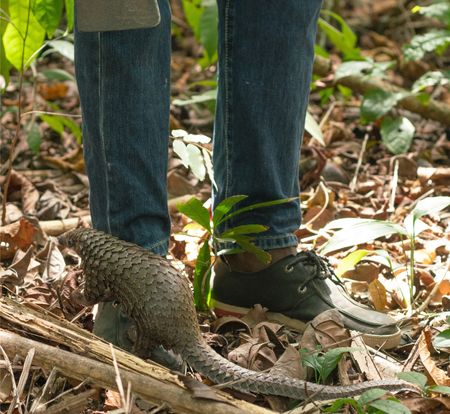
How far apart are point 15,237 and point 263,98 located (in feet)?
3.31

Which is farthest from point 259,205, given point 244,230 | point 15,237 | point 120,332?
point 15,237

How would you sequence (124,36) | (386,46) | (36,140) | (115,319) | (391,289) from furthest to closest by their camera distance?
(386,46) < (36,140) < (391,289) < (115,319) < (124,36)

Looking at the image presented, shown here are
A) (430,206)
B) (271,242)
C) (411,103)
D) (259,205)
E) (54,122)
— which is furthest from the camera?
(411,103)

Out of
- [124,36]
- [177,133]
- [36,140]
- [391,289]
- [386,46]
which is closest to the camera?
[124,36]

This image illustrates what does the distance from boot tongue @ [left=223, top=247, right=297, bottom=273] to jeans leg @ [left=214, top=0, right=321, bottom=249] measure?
3 centimetres

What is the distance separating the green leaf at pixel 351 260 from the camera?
2282mm

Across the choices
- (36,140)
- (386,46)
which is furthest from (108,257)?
(386,46)

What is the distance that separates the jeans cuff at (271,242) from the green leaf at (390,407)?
647mm

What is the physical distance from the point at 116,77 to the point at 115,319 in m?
0.56

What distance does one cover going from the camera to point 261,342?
76.6 inches

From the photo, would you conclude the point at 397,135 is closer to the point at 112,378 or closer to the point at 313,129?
the point at 313,129

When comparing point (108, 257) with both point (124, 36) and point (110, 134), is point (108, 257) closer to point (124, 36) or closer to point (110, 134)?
point (110, 134)

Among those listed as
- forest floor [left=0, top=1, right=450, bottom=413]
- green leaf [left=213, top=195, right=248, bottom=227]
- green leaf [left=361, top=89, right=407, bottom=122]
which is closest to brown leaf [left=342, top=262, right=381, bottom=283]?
forest floor [left=0, top=1, right=450, bottom=413]

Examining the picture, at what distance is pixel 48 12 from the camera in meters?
2.26
